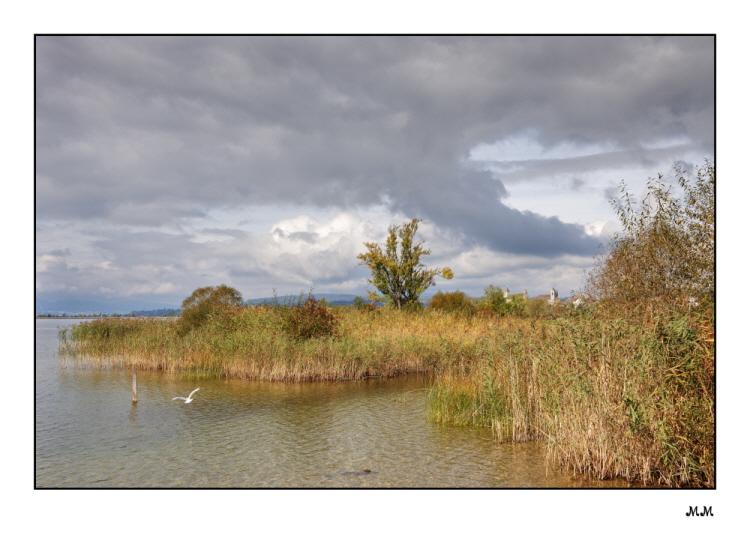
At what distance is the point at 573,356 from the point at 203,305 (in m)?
21.8

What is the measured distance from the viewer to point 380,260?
4047 centimetres

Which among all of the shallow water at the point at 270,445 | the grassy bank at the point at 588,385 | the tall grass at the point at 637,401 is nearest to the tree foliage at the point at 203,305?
the grassy bank at the point at 588,385

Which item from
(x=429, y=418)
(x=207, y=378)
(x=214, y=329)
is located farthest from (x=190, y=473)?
(x=214, y=329)

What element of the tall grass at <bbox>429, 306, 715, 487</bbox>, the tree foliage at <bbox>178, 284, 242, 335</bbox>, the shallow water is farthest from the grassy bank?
the tree foliage at <bbox>178, 284, 242, 335</bbox>

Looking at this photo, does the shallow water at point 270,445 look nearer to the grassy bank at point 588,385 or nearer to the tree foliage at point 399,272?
the grassy bank at point 588,385

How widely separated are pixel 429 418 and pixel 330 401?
12.1 feet

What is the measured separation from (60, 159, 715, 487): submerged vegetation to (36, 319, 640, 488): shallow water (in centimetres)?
67

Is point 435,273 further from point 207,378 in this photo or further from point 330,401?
point 330,401

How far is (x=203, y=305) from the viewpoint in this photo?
86.4 ft

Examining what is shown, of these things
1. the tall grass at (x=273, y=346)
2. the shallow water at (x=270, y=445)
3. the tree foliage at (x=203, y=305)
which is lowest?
the shallow water at (x=270, y=445)

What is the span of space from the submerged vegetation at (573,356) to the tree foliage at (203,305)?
555mm

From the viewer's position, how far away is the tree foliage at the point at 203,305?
2573cm

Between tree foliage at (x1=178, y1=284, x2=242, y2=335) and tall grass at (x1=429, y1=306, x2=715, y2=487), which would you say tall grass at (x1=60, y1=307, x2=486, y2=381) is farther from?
tall grass at (x1=429, y1=306, x2=715, y2=487)

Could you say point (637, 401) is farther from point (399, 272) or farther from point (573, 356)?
point (399, 272)
